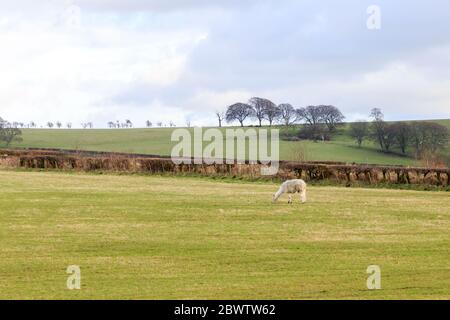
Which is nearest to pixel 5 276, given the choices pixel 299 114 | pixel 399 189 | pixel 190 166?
pixel 399 189

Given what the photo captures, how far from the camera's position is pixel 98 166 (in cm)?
6544

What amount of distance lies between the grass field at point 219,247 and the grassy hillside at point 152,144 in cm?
5068

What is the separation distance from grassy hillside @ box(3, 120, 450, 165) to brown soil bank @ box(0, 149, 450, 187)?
2356 centimetres

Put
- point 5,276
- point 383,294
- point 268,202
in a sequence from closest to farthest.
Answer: point 383,294 → point 5,276 → point 268,202

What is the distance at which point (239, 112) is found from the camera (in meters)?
150

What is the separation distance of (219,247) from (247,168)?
36.2 meters

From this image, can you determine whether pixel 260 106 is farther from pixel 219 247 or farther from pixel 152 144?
pixel 219 247

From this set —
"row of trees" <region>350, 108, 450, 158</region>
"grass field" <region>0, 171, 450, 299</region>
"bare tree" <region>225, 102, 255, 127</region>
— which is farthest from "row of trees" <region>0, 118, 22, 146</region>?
"grass field" <region>0, 171, 450, 299</region>

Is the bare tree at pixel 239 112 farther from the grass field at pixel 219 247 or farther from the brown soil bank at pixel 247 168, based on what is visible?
the grass field at pixel 219 247

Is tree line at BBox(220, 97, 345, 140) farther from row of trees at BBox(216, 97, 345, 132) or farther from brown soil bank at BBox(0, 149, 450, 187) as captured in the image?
brown soil bank at BBox(0, 149, 450, 187)

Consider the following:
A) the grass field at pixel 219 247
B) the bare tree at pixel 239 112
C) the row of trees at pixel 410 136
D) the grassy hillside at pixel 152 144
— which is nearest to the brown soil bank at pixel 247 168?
the grass field at pixel 219 247

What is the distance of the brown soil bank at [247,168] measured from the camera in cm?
5512
